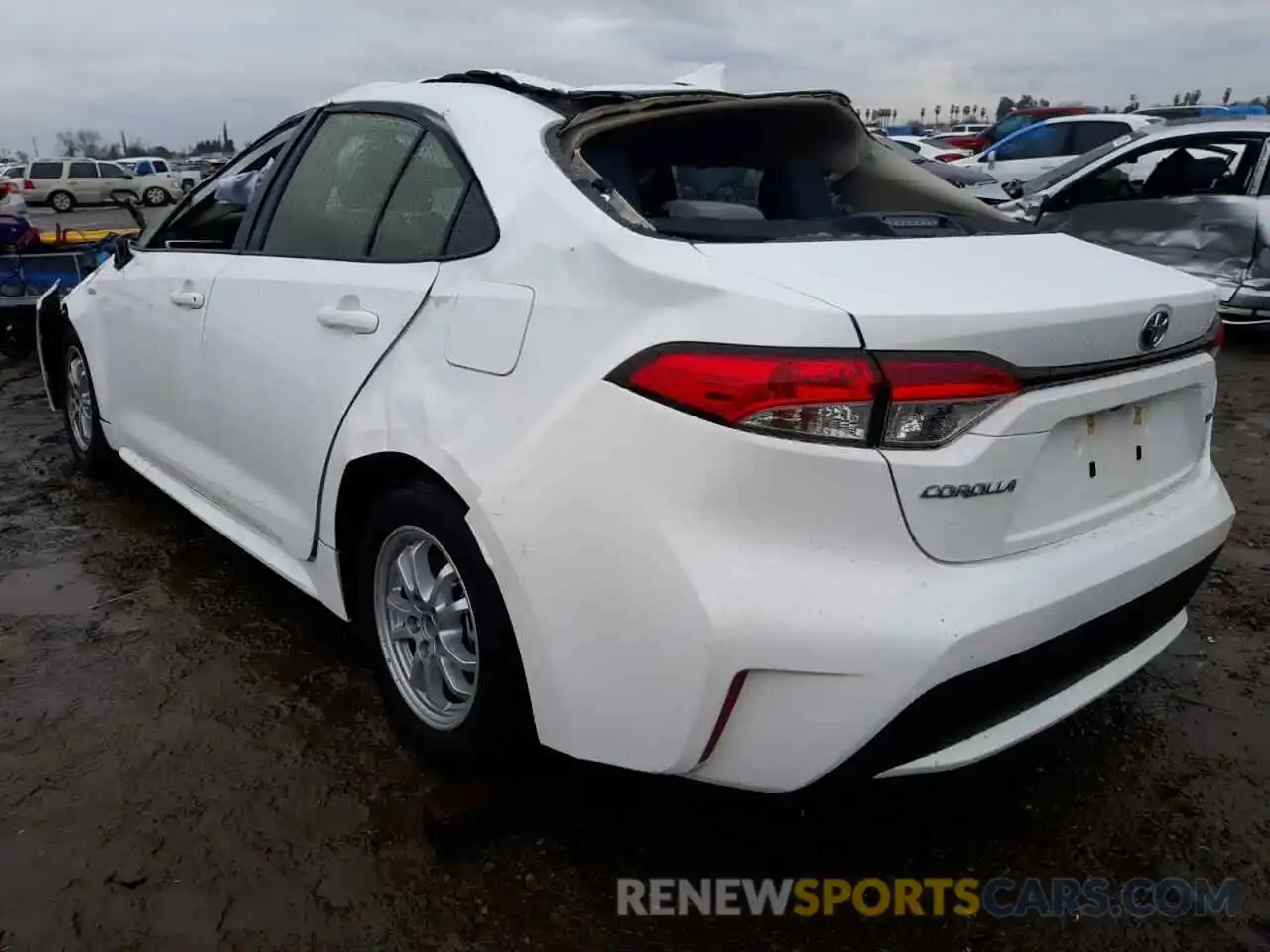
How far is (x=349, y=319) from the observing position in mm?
2418

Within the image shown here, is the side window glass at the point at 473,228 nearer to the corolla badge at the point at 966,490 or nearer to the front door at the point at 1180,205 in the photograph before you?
the corolla badge at the point at 966,490

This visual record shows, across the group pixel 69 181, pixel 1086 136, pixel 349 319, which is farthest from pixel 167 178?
pixel 349 319

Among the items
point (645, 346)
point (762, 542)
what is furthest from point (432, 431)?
point (762, 542)

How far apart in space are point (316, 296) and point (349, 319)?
230 millimetres

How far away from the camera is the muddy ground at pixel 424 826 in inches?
78.5

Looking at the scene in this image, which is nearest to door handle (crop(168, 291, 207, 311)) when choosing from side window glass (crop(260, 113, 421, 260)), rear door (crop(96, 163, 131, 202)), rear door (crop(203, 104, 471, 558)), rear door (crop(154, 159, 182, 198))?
rear door (crop(203, 104, 471, 558))

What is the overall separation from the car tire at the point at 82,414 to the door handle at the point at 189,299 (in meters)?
1.20

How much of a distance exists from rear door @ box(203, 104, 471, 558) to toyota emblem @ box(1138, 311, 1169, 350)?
4.82ft

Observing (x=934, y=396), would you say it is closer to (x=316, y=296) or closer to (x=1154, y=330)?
(x=1154, y=330)

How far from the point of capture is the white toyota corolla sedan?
5.49 ft

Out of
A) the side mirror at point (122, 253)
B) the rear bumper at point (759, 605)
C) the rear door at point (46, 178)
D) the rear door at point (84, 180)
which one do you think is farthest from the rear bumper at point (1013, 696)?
the rear door at point (46, 178)

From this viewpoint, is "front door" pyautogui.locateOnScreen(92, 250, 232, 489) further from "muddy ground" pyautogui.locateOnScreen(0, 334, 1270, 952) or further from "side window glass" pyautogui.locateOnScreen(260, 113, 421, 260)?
"muddy ground" pyautogui.locateOnScreen(0, 334, 1270, 952)

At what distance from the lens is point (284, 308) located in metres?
2.69

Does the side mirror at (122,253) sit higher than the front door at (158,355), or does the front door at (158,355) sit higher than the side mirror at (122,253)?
the side mirror at (122,253)
